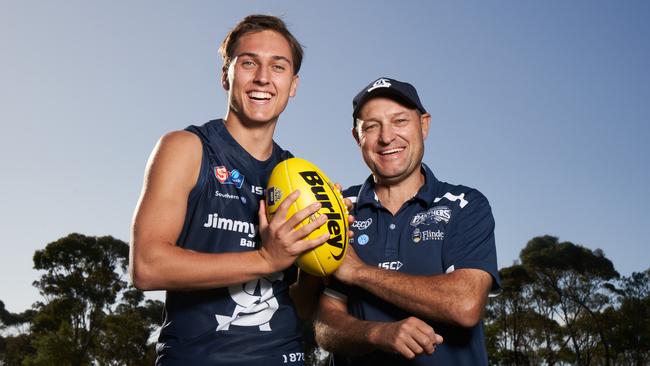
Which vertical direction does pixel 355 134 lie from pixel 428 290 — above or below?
above

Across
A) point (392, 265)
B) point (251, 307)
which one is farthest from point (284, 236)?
point (392, 265)

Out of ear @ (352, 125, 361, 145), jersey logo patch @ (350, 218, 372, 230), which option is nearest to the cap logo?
ear @ (352, 125, 361, 145)

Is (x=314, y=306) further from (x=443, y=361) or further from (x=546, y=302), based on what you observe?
(x=546, y=302)

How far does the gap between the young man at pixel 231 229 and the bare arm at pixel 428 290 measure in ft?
1.45

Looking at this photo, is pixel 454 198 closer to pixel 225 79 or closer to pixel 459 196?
pixel 459 196

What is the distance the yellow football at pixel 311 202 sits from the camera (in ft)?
10.9

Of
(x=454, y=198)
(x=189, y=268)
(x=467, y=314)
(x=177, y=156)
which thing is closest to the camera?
(x=189, y=268)

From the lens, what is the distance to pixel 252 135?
12.4ft

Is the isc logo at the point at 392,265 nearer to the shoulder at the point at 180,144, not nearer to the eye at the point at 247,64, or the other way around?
the shoulder at the point at 180,144

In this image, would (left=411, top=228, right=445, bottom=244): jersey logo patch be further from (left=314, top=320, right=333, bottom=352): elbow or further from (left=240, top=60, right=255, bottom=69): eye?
(left=240, top=60, right=255, bottom=69): eye

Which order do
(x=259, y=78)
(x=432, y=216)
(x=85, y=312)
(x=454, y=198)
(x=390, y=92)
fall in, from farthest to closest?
1. (x=85, y=312)
2. (x=390, y=92)
3. (x=454, y=198)
4. (x=432, y=216)
5. (x=259, y=78)

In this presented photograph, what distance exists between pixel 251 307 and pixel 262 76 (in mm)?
1373

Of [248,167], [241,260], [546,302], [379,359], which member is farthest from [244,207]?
[546,302]

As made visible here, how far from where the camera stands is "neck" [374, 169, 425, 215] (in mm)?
4266
